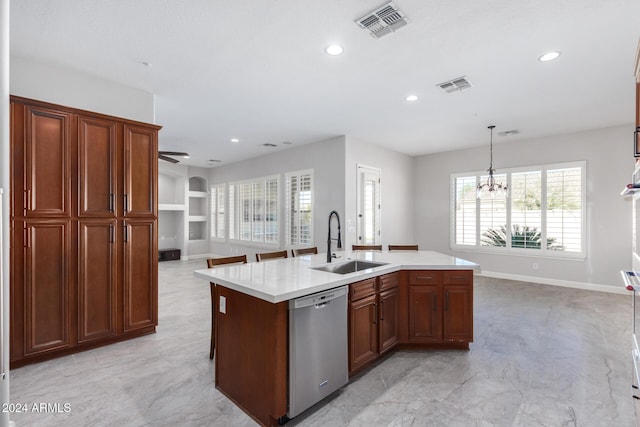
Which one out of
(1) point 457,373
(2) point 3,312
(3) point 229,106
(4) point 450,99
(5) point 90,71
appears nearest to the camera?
(2) point 3,312

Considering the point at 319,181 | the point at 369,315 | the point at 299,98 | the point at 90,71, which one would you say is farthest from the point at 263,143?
the point at 369,315

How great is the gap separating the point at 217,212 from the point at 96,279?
665cm

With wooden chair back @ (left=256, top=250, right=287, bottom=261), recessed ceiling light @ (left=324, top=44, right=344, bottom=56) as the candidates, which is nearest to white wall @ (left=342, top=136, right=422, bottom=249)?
wooden chair back @ (left=256, top=250, right=287, bottom=261)

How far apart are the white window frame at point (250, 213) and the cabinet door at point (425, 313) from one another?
4.72m

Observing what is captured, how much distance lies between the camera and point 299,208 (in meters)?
6.89

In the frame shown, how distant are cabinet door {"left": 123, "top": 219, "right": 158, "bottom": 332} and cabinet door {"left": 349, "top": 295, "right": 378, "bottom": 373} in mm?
2473

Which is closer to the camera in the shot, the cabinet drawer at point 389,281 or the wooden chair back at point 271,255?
the cabinet drawer at point 389,281

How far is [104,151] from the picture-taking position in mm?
3254

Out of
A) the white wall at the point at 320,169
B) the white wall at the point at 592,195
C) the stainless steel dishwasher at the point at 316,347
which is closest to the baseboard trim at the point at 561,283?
the white wall at the point at 592,195

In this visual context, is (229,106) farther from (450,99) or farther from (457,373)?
(457,373)

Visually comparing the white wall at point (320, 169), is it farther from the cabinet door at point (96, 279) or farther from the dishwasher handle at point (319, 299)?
the cabinet door at point (96, 279)

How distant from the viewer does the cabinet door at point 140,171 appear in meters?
3.40

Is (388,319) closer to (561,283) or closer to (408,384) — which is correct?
(408,384)

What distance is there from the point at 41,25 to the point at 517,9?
3729 millimetres
